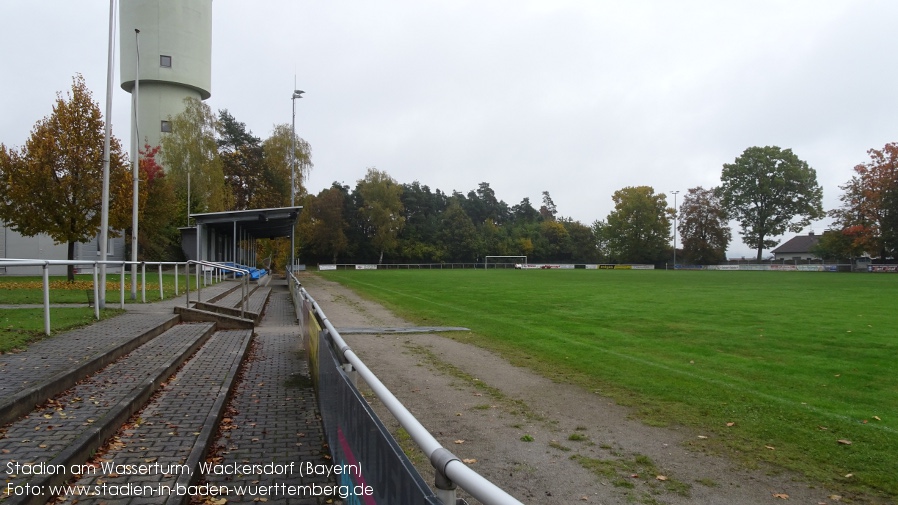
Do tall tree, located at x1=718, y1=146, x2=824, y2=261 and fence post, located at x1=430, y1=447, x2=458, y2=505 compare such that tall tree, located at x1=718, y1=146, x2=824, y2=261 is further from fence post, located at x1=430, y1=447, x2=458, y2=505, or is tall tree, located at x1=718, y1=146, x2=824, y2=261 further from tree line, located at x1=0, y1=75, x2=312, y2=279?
fence post, located at x1=430, y1=447, x2=458, y2=505

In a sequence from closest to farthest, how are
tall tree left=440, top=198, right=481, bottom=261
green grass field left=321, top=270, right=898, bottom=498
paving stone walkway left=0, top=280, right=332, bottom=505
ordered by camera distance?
paving stone walkway left=0, top=280, right=332, bottom=505
green grass field left=321, top=270, right=898, bottom=498
tall tree left=440, top=198, right=481, bottom=261

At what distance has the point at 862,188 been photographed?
229ft

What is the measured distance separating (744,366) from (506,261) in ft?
298

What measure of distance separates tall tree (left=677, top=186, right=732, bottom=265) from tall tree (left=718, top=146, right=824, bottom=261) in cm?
363

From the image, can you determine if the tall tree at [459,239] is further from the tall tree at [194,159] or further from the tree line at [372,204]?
the tall tree at [194,159]

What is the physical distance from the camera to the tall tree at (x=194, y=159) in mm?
41062

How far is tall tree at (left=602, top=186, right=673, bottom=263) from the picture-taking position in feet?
308

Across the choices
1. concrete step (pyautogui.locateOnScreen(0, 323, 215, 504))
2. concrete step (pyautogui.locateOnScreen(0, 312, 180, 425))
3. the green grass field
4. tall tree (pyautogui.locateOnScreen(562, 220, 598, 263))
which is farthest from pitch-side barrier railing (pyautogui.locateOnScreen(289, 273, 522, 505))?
tall tree (pyautogui.locateOnScreen(562, 220, 598, 263))

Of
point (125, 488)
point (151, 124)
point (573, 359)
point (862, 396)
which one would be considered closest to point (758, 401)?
point (862, 396)

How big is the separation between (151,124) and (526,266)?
62969 millimetres

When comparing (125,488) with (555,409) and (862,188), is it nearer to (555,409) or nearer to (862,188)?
(555,409)

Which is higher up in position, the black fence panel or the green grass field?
the black fence panel

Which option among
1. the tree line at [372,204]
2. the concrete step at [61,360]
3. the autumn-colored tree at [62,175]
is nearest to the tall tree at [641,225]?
the tree line at [372,204]

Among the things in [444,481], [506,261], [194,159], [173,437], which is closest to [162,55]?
[194,159]
